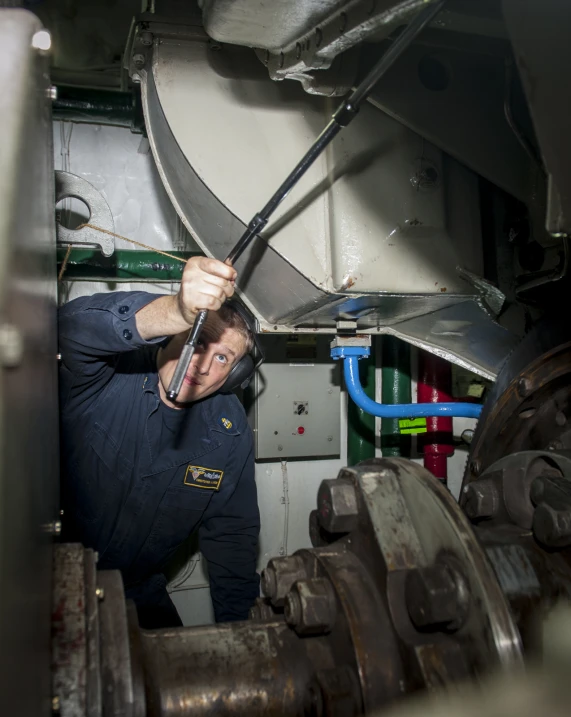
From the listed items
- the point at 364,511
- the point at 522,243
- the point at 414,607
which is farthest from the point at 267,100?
the point at 414,607

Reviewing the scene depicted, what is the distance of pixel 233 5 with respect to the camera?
0.68 m

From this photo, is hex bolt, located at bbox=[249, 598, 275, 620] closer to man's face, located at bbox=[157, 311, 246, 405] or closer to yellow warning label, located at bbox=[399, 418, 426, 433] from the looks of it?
man's face, located at bbox=[157, 311, 246, 405]

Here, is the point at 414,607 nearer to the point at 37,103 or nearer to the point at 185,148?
the point at 37,103

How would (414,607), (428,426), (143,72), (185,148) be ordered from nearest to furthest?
(414,607) → (185,148) → (143,72) → (428,426)

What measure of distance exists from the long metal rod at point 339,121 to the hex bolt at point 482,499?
437mm

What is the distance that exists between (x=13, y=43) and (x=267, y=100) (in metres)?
0.62

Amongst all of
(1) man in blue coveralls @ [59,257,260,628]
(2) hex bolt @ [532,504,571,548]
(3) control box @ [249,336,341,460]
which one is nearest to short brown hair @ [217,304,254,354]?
(1) man in blue coveralls @ [59,257,260,628]

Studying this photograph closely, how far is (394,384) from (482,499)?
3.76 ft

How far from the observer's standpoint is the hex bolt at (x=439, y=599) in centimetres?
54

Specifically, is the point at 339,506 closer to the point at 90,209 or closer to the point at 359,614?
the point at 359,614

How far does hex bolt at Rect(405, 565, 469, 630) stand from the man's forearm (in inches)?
24.2

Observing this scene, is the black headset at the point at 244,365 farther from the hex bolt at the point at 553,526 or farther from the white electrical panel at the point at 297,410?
the hex bolt at the point at 553,526

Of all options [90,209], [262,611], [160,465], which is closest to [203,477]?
[160,465]

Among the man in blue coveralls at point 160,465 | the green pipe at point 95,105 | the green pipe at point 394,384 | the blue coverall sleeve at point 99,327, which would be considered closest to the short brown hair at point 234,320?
the man in blue coveralls at point 160,465
